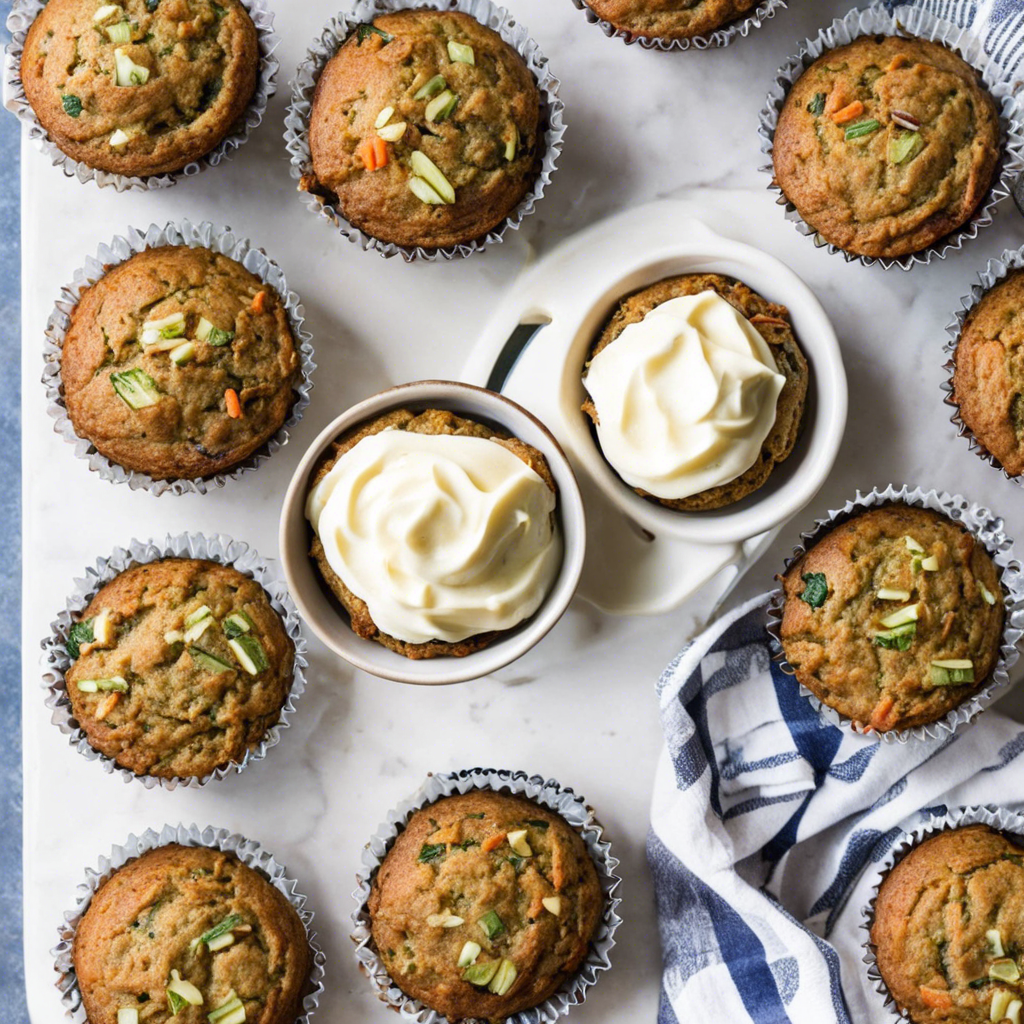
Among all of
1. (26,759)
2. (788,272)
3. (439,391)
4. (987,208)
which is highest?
(987,208)

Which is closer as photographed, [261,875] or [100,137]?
[100,137]

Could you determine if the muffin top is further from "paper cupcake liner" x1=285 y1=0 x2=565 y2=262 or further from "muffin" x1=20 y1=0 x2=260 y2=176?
"muffin" x1=20 y1=0 x2=260 y2=176

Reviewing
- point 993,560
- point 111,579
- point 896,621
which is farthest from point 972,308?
point 111,579

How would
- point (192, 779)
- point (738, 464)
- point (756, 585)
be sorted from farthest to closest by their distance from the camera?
1. point (756, 585)
2. point (192, 779)
3. point (738, 464)

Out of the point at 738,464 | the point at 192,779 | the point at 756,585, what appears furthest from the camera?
the point at 756,585

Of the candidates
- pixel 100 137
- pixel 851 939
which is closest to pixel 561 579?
pixel 851 939

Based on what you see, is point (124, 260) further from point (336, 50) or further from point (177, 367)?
point (336, 50)

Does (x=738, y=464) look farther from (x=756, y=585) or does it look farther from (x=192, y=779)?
(x=192, y=779)

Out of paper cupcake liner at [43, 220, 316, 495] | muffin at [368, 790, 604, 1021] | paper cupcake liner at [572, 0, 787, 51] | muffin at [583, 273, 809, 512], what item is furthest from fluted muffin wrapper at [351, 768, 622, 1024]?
paper cupcake liner at [572, 0, 787, 51]
